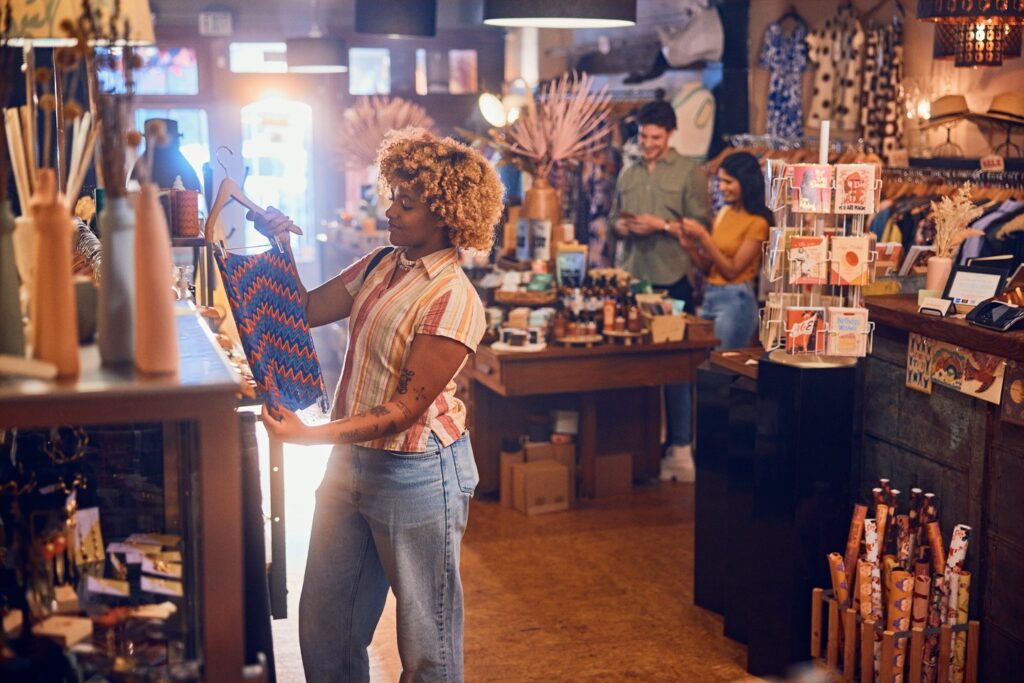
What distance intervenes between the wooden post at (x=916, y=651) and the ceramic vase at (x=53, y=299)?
2.65 metres

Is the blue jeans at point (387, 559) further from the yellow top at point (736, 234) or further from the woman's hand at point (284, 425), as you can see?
the yellow top at point (736, 234)

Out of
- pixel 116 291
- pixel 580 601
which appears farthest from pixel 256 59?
pixel 116 291

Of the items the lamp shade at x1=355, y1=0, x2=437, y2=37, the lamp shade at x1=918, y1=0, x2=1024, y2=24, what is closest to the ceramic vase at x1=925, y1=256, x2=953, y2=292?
the lamp shade at x1=918, y1=0, x2=1024, y2=24

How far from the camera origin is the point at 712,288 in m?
6.45

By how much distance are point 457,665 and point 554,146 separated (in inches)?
142

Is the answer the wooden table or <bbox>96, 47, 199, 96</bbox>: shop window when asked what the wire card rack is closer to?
the wooden table

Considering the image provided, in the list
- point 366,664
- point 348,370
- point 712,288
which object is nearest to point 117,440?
point 348,370

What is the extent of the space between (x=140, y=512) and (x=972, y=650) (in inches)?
98.0

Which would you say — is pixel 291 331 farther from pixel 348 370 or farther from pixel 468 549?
pixel 468 549

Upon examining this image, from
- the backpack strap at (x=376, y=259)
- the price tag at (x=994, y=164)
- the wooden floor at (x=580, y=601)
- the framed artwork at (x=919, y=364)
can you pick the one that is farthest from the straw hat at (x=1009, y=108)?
the backpack strap at (x=376, y=259)

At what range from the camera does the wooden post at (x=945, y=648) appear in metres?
3.57

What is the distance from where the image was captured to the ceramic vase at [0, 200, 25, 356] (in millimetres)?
1854

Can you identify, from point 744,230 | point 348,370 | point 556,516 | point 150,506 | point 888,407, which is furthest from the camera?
point 744,230

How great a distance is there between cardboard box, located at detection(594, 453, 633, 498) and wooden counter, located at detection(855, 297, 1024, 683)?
2.19 meters
